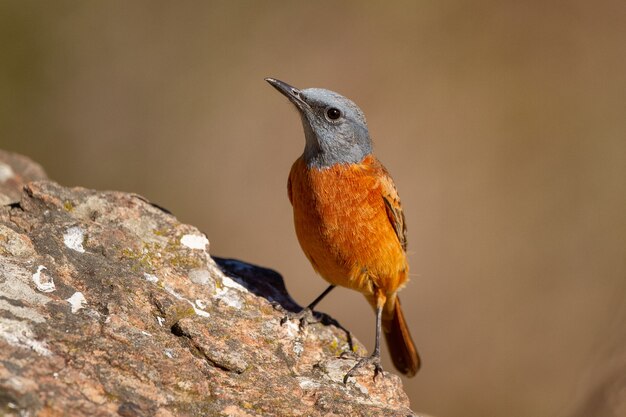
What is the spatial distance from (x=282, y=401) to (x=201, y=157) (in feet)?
28.8

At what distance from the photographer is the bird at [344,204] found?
18.3 ft

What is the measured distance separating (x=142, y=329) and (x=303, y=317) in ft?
4.49

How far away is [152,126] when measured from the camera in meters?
13.0

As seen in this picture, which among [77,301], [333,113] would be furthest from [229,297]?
[333,113]

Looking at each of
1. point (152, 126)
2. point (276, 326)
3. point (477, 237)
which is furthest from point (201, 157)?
point (276, 326)

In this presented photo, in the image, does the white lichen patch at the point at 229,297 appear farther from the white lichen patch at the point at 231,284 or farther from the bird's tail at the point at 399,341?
the bird's tail at the point at 399,341

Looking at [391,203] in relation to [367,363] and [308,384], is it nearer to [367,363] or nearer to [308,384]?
[367,363]

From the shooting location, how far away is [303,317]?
543cm

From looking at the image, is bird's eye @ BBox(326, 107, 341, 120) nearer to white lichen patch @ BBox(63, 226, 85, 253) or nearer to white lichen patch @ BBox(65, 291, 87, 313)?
white lichen patch @ BBox(63, 226, 85, 253)

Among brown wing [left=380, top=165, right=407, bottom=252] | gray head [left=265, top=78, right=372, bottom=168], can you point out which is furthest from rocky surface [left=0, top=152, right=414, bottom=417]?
gray head [left=265, top=78, right=372, bottom=168]

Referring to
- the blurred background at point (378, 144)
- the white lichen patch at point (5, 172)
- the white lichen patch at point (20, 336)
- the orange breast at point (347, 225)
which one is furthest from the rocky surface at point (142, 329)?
the blurred background at point (378, 144)

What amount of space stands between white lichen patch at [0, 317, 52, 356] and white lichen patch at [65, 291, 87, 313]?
0.40m

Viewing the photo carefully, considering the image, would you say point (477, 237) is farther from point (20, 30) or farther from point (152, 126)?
point (20, 30)

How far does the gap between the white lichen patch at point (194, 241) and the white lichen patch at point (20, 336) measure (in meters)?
1.73
